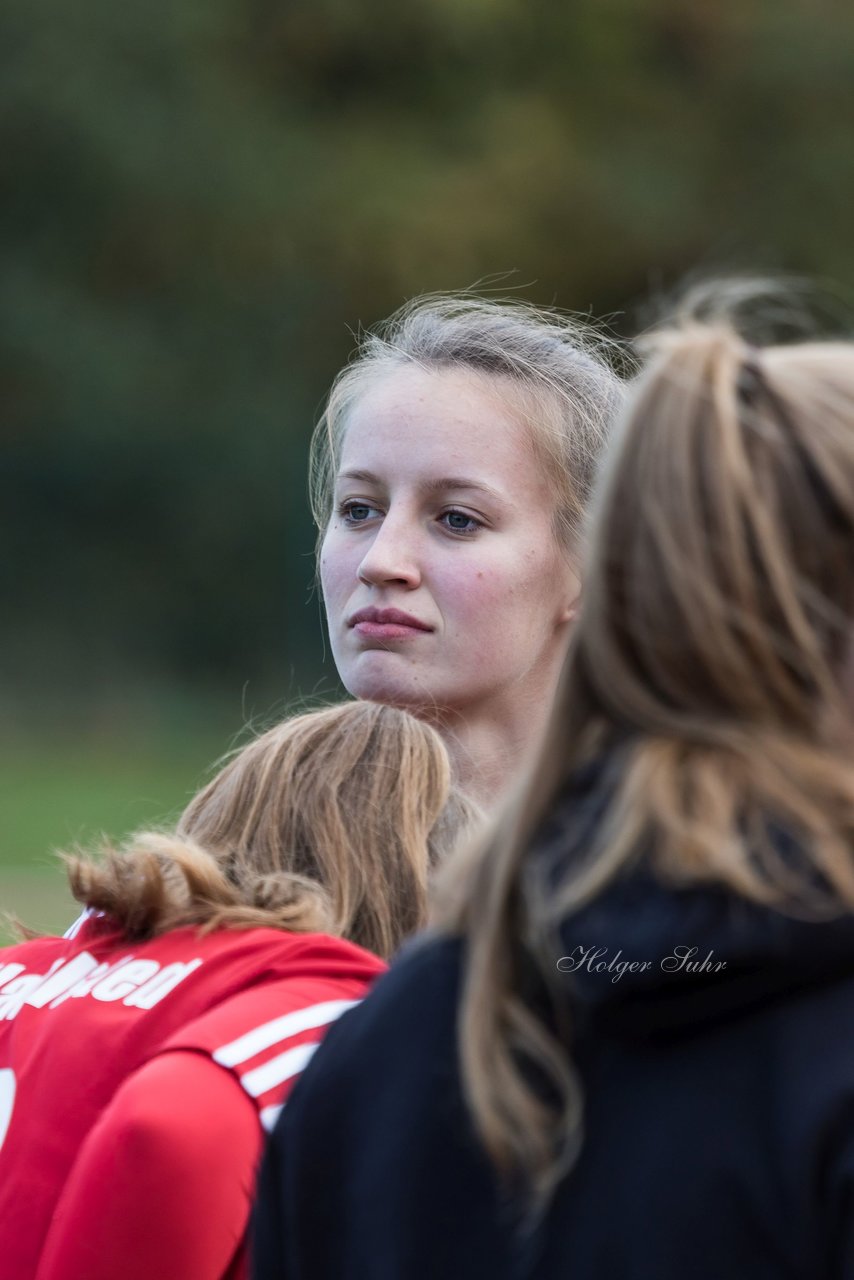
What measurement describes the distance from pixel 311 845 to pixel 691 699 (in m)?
0.90

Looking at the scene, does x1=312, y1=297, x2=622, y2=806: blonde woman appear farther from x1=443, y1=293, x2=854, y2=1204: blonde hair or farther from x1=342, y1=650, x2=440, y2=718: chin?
x1=443, y1=293, x2=854, y2=1204: blonde hair

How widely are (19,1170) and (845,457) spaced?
3.63ft

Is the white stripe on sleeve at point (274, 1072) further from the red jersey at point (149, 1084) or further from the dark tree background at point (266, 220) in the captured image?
the dark tree background at point (266, 220)

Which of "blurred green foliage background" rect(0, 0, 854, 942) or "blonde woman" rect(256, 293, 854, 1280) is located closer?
"blonde woman" rect(256, 293, 854, 1280)

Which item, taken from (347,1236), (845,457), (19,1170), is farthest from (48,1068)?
(845,457)

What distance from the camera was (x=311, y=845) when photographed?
2.07 m

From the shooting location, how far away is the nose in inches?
97.0

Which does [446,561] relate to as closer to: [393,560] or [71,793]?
[393,560]

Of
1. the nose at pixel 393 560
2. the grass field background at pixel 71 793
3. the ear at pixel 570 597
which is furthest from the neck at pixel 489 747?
the grass field background at pixel 71 793

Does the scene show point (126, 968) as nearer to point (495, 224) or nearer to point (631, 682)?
point (631, 682)

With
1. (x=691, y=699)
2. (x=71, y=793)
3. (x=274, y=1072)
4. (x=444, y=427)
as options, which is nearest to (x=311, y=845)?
(x=274, y=1072)

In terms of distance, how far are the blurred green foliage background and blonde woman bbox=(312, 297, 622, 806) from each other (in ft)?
47.1

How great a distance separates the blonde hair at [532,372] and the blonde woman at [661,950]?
124cm

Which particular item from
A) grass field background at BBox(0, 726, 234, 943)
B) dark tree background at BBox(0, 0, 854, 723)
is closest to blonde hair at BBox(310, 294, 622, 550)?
grass field background at BBox(0, 726, 234, 943)
